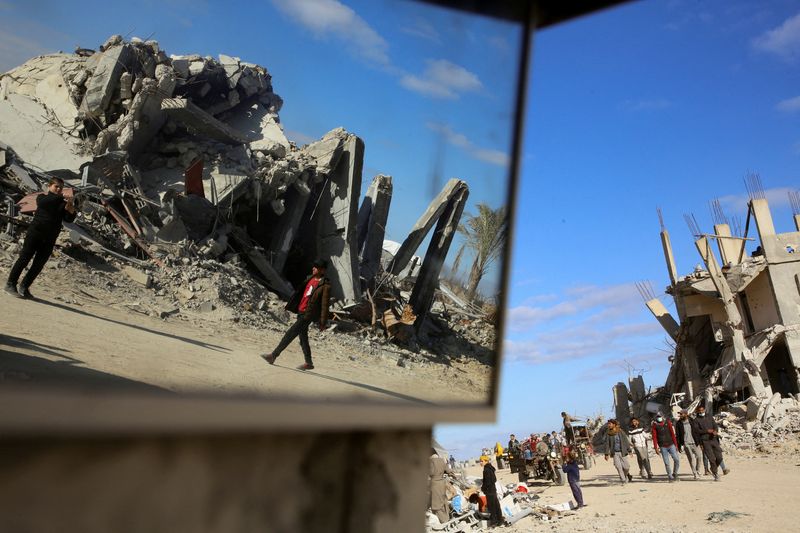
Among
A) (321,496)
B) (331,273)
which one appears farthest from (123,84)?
(321,496)

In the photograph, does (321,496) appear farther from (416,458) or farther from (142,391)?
(142,391)

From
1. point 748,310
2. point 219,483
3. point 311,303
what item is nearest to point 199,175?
point 311,303

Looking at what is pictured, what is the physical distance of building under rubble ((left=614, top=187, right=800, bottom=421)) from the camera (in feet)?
60.8

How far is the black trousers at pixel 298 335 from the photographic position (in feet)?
6.48

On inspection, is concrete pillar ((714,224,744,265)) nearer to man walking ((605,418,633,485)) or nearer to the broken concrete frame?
the broken concrete frame

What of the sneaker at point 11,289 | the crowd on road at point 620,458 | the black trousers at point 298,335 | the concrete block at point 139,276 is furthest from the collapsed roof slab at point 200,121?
the crowd on road at point 620,458

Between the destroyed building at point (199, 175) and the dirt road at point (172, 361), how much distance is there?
588mm

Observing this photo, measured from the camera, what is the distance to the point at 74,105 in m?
3.47

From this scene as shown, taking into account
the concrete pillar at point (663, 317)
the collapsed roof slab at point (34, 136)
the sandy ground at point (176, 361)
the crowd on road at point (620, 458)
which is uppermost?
the concrete pillar at point (663, 317)

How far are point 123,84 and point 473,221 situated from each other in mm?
3860

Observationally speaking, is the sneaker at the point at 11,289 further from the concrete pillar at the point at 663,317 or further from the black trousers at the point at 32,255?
the concrete pillar at the point at 663,317

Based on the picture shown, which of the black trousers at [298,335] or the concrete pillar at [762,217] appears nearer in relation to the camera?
the black trousers at [298,335]

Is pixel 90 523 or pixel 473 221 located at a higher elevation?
pixel 473 221

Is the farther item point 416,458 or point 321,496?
point 416,458
